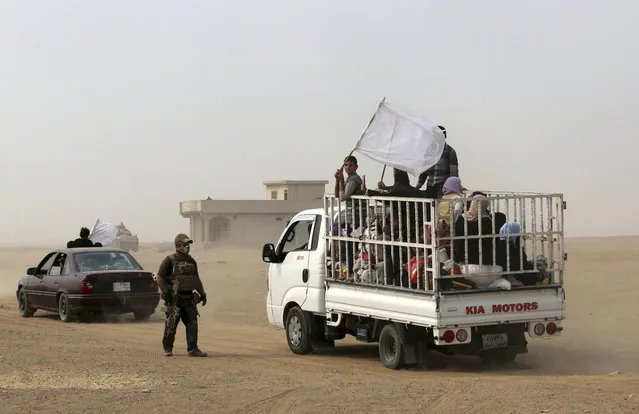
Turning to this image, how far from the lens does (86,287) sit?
2027 cm

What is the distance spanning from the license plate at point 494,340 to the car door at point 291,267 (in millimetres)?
3227

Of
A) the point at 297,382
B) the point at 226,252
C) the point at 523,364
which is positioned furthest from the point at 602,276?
→ the point at 226,252

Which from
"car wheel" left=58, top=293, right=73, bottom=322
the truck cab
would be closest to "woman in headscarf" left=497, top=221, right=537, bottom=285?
the truck cab

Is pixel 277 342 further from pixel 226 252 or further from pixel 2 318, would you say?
pixel 226 252

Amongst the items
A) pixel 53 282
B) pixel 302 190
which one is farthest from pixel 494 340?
pixel 302 190

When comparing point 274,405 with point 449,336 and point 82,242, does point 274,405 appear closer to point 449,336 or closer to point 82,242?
point 449,336

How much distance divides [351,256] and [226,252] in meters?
49.3

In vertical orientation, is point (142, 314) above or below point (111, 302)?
below

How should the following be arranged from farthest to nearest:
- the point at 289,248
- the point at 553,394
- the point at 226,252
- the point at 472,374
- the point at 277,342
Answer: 1. the point at 226,252
2. the point at 277,342
3. the point at 289,248
4. the point at 472,374
5. the point at 553,394

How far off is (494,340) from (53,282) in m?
11.2

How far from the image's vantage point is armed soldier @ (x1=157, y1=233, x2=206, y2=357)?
14867 millimetres

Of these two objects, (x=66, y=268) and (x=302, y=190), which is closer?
(x=66, y=268)

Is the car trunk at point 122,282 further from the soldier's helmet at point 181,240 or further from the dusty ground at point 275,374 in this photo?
the soldier's helmet at point 181,240

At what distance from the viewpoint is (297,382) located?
39.6 feet
